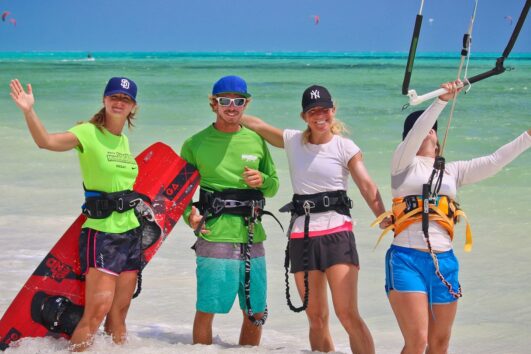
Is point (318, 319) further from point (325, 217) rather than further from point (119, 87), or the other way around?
point (119, 87)

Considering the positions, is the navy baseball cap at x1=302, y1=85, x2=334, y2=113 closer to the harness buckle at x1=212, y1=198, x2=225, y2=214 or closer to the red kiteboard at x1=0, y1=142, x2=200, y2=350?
the harness buckle at x1=212, y1=198, x2=225, y2=214

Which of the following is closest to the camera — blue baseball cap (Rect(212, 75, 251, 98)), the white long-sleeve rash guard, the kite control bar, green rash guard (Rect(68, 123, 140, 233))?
the kite control bar

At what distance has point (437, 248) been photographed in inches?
166

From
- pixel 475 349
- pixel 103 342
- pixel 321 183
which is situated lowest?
pixel 475 349

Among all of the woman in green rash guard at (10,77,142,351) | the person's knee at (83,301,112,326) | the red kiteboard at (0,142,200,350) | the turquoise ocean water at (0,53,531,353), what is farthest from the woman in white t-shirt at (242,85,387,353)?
the person's knee at (83,301,112,326)

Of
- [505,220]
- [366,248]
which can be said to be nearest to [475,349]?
[366,248]

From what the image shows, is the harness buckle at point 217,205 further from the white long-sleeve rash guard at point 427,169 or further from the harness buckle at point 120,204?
the white long-sleeve rash guard at point 427,169

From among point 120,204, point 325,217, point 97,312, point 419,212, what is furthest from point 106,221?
point 419,212

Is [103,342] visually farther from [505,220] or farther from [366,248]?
[505,220]

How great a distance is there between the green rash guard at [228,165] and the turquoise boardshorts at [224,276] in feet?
0.19

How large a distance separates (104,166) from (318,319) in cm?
143

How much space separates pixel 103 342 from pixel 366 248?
4.21 m

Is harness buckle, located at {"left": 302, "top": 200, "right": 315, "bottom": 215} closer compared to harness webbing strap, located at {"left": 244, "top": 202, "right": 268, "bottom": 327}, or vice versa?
harness buckle, located at {"left": 302, "top": 200, "right": 315, "bottom": 215}

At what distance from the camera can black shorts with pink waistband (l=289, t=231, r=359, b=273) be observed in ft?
14.9
